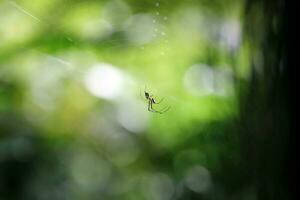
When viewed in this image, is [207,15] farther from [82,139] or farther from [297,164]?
[82,139]

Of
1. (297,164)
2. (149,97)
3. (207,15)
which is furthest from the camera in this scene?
(149,97)

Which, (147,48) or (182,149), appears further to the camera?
(182,149)

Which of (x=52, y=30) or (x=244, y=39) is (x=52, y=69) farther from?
(x=244, y=39)

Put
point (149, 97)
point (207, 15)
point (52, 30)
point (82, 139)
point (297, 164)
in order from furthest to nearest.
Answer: point (82, 139) < point (52, 30) < point (149, 97) < point (207, 15) < point (297, 164)

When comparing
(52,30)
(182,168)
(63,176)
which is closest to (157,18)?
(52,30)

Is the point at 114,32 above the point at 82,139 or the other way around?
above

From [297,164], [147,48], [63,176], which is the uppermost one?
[147,48]

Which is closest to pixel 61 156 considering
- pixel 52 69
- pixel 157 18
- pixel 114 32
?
pixel 52 69
